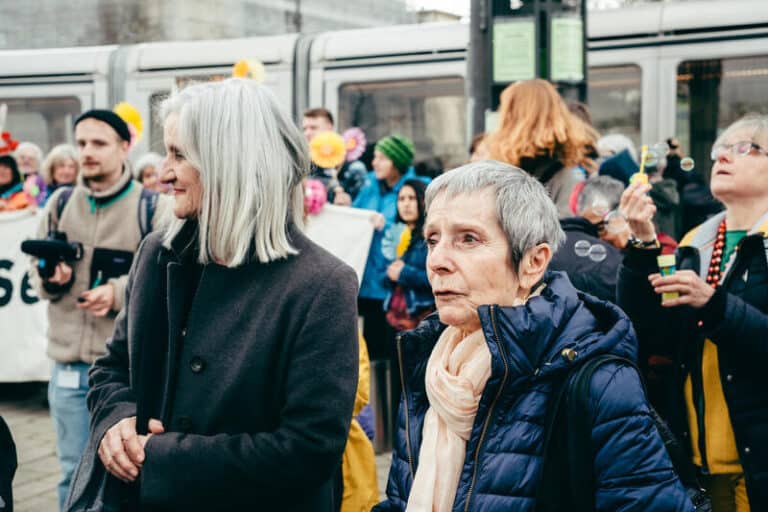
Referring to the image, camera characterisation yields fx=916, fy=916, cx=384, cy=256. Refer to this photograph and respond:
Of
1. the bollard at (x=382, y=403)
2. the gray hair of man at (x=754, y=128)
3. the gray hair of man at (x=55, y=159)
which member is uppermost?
the gray hair of man at (x=754, y=128)

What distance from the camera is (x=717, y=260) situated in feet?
9.91

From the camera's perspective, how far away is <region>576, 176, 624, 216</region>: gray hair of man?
10.4 ft

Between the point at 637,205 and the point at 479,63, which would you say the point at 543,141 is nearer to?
the point at 637,205

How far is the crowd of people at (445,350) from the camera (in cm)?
179

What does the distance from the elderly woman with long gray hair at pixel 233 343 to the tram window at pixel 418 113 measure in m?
6.34

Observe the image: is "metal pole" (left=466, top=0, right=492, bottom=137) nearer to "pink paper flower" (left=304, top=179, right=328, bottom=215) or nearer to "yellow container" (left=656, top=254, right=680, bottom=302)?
"pink paper flower" (left=304, top=179, right=328, bottom=215)

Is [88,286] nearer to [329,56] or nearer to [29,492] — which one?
[29,492]

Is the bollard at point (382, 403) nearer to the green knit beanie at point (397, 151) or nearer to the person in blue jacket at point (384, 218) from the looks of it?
the person in blue jacket at point (384, 218)

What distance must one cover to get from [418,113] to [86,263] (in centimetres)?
534

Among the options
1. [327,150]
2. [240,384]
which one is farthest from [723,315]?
[327,150]

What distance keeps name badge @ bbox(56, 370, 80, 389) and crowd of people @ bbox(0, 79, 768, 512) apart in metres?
1.26

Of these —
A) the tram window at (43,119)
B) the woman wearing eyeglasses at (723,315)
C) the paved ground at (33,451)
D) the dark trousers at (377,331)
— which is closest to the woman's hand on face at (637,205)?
the woman wearing eyeglasses at (723,315)

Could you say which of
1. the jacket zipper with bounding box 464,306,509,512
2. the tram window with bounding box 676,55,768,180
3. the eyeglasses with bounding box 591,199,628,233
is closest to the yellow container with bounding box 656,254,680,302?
the eyeglasses with bounding box 591,199,628,233

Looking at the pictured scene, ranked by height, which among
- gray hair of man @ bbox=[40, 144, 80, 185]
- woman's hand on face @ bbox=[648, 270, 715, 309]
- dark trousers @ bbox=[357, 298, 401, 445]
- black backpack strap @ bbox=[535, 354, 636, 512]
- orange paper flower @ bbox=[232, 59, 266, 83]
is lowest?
dark trousers @ bbox=[357, 298, 401, 445]
